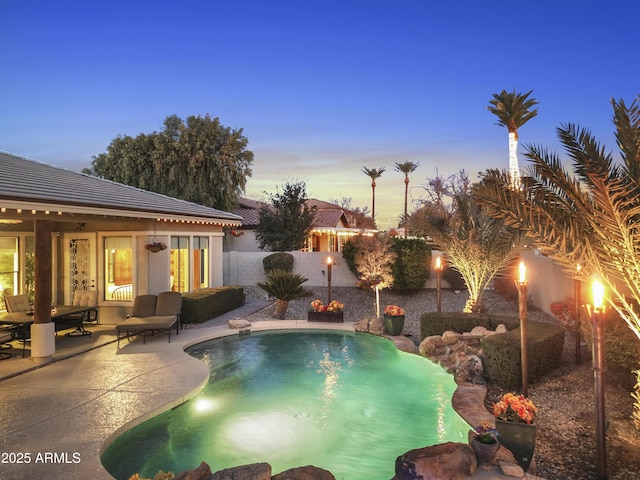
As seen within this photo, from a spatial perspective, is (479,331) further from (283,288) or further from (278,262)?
(278,262)

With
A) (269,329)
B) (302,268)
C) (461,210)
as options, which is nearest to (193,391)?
(269,329)

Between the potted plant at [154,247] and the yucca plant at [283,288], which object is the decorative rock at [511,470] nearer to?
the yucca plant at [283,288]

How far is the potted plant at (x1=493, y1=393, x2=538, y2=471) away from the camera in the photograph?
4.68 meters

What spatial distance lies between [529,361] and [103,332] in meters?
10.9

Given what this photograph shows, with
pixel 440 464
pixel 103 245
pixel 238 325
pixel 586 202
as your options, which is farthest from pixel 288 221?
pixel 440 464

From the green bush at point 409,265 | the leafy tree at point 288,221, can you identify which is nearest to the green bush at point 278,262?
the leafy tree at point 288,221

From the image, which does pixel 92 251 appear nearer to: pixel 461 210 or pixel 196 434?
pixel 196 434

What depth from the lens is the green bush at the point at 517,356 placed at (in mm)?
7434

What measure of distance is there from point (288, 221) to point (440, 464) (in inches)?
788

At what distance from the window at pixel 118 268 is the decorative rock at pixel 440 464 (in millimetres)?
10829

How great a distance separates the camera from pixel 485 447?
4.41 metres

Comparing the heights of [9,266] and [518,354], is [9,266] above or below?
above

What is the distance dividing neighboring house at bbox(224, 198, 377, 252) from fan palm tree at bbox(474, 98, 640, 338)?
20.7 metres

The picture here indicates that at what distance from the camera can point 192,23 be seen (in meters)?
13.4
